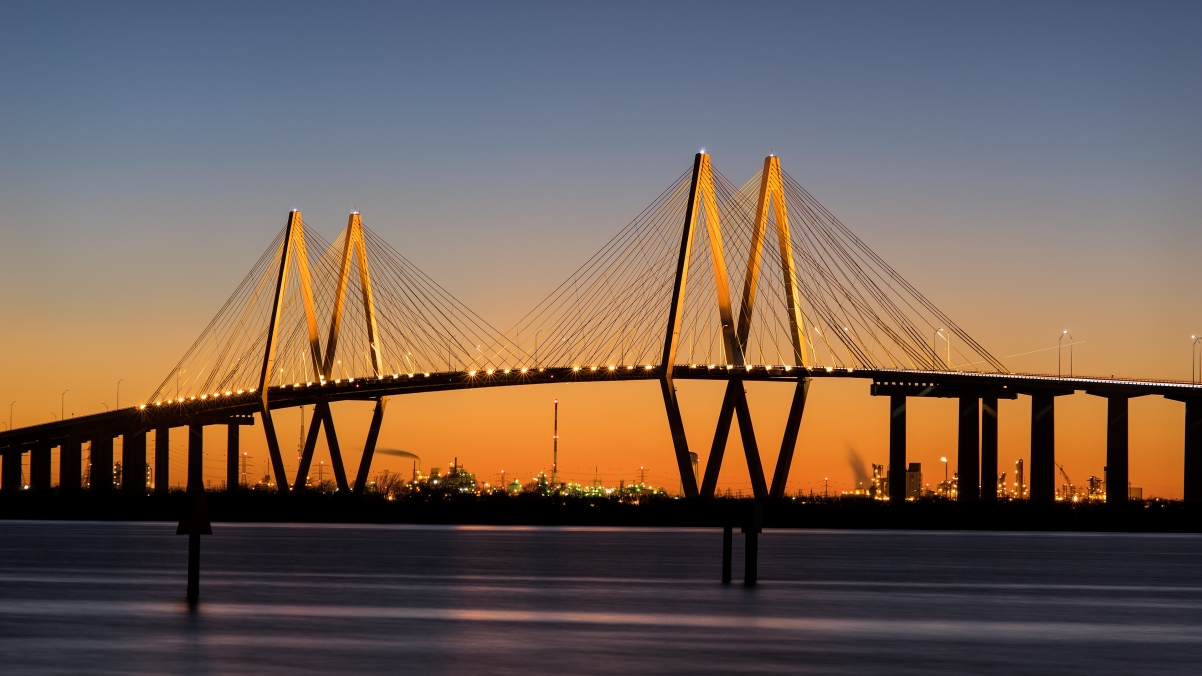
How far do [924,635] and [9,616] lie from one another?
1378cm

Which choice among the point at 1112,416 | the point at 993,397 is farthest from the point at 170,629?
the point at 1112,416

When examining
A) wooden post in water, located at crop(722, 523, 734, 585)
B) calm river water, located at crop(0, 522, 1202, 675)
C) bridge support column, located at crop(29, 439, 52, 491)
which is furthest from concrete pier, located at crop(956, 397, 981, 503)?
bridge support column, located at crop(29, 439, 52, 491)

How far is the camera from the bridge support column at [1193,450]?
309 ft

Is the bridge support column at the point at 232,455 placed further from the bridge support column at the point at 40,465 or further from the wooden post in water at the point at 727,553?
the wooden post in water at the point at 727,553

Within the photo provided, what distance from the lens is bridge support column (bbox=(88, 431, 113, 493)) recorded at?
126625 millimetres

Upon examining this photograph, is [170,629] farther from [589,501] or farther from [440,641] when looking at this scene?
[589,501]

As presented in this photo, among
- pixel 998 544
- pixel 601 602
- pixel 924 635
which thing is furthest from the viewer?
pixel 998 544

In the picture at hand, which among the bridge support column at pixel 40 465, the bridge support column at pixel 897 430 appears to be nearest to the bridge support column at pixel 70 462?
the bridge support column at pixel 40 465

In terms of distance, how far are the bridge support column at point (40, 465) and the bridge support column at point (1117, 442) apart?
286 ft

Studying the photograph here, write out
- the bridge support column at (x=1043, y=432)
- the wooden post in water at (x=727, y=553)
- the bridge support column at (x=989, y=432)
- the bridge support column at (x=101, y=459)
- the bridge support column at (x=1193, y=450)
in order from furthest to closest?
1. the bridge support column at (x=101, y=459)
2. the bridge support column at (x=1193, y=450)
3. the bridge support column at (x=989, y=432)
4. the bridge support column at (x=1043, y=432)
5. the wooden post in water at (x=727, y=553)

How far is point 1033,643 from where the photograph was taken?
23422 millimetres

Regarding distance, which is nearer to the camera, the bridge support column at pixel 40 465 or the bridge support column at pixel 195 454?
the bridge support column at pixel 195 454

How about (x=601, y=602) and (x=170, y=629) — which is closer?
(x=170, y=629)

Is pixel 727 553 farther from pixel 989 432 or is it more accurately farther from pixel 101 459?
pixel 101 459
